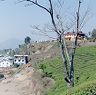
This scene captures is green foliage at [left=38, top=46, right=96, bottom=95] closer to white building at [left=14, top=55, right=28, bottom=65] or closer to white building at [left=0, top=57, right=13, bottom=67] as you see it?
white building at [left=14, top=55, right=28, bottom=65]

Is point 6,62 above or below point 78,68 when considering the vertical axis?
below

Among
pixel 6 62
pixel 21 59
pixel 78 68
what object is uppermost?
pixel 78 68

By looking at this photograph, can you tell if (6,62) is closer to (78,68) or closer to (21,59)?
(21,59)

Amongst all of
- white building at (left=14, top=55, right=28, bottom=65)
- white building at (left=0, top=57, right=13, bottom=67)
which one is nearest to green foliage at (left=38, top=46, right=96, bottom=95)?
white building at (left=14, top=55, right=28, bottom=65)

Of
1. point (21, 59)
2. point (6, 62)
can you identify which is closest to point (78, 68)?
point (21, 59)

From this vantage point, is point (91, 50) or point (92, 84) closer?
point (92, 84)

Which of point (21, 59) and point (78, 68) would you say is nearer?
point (78, 68)

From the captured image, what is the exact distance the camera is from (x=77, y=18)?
602 inches

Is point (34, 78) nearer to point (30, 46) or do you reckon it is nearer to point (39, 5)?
point (39, 5)

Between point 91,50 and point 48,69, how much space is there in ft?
31.6

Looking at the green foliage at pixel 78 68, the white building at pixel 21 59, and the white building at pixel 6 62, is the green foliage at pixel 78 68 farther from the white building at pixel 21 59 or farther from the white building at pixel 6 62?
the white building at pixel 6 62

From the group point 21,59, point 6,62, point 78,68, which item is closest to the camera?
point 78,68

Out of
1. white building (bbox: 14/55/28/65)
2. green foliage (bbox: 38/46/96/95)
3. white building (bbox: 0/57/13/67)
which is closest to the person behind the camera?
green foliage (bbox: 38/46/96/95)

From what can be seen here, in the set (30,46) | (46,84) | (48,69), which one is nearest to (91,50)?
(48,69)
